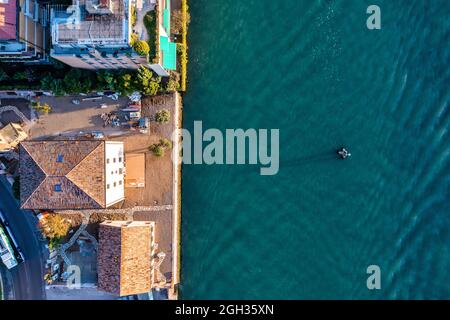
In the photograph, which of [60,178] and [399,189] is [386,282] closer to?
[399,189]

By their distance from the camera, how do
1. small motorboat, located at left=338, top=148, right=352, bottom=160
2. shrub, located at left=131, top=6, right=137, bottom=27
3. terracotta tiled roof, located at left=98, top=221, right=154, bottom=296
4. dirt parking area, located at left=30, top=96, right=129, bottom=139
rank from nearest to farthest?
shrub, located at left=131, top=6, right=137, bottom=27
terracotta tiled roof, located at left=98, top=221, right=154, bottom=296
small motorboat, located at left=338, top=148, right=352, bottom=160
dirt parking area, located at left=30, top=96, right=129, bottom=139

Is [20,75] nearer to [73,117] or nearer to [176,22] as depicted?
[73,117]

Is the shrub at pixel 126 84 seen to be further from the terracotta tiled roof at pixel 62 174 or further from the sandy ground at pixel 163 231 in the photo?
the sandy ground at pixel 163 231

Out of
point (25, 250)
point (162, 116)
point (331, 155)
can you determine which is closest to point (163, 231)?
point (162, 116)

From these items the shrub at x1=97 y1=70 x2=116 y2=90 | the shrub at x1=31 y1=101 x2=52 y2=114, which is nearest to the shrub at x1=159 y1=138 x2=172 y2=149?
the shrub at x1=97 y1=70 x2=116 y2=90

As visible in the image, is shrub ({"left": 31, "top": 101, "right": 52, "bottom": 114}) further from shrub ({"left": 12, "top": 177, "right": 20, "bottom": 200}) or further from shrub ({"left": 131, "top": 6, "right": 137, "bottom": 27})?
shrub ({"left": 131, "top": 6, "right": 137, "bottom": 27})

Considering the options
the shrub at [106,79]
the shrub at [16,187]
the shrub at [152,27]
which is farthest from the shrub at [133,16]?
the shrub at [16,187]

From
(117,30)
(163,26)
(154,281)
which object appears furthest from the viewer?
(154,281)
